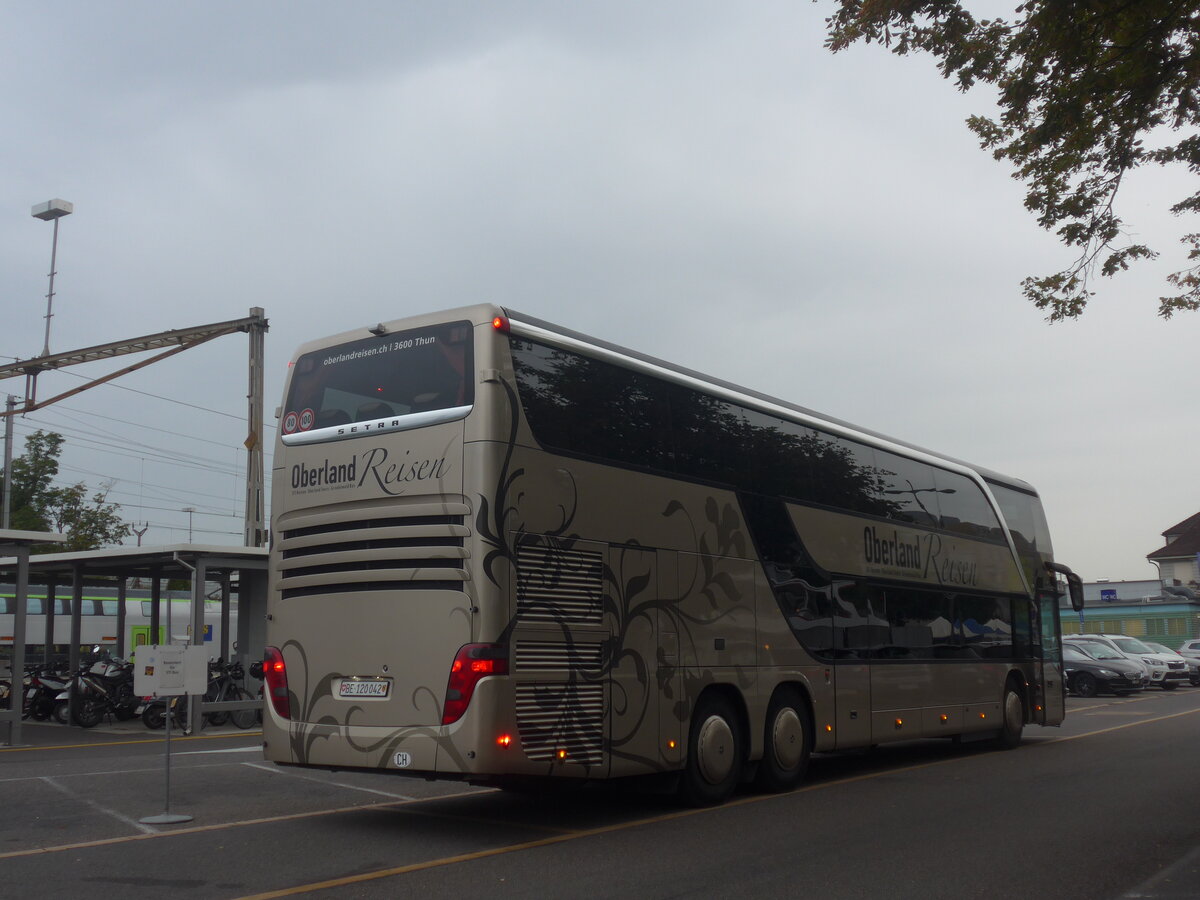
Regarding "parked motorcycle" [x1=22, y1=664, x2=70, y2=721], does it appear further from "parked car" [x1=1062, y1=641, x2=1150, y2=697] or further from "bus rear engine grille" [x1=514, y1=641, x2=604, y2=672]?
"parked car" [x1=1062, y1=641, x2=1150, y2=697]

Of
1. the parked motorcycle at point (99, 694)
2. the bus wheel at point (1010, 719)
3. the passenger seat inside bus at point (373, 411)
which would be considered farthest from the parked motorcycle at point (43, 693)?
the bus wheel at point (1010, 719)

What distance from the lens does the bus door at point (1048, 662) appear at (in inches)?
736

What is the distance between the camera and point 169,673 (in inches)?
411

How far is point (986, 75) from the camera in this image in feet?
34.4

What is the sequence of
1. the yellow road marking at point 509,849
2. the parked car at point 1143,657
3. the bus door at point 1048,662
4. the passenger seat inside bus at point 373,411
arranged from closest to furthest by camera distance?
1. the yellow road marking at point 509,849
2. the passenger seat inside bus at point 373,411
3. the bus door at point 1048,662
4. the parked car at point 1143,657

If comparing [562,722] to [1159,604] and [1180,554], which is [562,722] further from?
[1180,554]

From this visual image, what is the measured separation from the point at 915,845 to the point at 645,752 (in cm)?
235

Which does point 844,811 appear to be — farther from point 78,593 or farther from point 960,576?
point 78,593

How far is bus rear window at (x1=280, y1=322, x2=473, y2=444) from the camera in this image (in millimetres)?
9242

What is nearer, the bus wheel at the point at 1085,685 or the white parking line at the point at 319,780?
the white parking line at the point at 319,780

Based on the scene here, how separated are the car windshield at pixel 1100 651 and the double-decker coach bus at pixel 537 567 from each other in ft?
76.4

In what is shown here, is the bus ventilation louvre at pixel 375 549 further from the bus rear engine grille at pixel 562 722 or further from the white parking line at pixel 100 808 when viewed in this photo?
the white parking line at pixel 100 808

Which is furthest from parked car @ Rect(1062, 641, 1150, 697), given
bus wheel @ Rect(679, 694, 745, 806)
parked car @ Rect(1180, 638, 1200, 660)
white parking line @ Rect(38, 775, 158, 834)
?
white parking line @ Rect(38, 775, 158, 834)

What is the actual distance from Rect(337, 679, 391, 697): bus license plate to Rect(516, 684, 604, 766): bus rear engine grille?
44.2 inches
